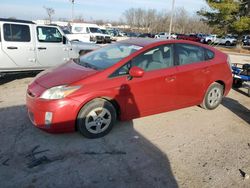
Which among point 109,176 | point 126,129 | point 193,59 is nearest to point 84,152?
point 109,176

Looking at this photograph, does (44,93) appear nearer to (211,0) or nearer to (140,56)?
(140,56)

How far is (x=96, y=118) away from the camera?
14.2 feet

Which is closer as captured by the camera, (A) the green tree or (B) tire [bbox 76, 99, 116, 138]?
(B) tire [bbox 76, 99, 116, 138]

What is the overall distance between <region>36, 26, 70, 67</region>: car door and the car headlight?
4.60 m

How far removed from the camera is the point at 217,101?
19.8 ft

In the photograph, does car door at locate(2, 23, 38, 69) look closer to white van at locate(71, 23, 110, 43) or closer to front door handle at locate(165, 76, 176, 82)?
front door handle at locate(165, 76, 176, 82)

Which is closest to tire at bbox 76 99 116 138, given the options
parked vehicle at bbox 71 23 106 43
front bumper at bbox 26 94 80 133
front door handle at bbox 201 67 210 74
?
front bumper at bbox 26 94 80 133

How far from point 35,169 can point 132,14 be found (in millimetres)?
101995

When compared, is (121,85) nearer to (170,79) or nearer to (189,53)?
(170,79)

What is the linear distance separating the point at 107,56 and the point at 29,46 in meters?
4.00

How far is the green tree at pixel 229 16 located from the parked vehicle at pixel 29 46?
21094mm

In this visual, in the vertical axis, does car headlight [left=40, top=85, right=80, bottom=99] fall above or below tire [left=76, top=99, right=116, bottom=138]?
above

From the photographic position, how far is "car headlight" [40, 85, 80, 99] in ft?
13.3

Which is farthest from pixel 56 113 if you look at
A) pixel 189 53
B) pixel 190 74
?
pixel 189 53
